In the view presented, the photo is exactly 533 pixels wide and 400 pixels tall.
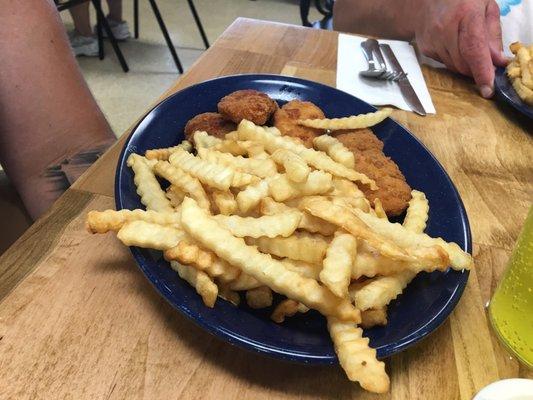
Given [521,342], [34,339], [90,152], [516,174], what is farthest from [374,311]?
[90,152]

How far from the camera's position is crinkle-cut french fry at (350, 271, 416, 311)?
67 cm

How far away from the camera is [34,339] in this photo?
2.30 feet

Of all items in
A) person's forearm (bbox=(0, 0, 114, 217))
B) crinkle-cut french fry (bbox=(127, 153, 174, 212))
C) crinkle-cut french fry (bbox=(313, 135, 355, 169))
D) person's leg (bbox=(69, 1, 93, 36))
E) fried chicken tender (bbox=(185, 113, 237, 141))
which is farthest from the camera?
person's leg (bbox=(69, 1, 93, 36))

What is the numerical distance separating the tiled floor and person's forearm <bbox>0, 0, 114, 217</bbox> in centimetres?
134

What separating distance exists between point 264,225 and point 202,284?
0.39ft

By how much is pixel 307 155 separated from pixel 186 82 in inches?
24.8

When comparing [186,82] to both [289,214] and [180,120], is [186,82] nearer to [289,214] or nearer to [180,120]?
[180,120]

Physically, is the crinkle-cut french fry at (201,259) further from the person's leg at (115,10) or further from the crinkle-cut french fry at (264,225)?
the person's leg at (115,10)

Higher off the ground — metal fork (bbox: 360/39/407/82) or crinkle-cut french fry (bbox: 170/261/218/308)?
crinkle-cut french fry (bbox: 170/261/218/308)

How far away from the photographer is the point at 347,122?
1086mm

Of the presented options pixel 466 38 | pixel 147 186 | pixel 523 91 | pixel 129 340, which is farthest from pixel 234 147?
pixel 466 38

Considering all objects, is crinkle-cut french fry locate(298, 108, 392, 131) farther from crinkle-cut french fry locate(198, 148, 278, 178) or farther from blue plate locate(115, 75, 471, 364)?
crinkle-cut french fry locate(198, 148, 278, 178)

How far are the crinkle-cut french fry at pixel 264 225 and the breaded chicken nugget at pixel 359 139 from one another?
1.32 feet

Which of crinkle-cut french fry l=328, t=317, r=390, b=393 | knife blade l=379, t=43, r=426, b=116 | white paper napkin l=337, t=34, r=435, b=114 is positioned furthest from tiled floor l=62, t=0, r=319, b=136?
crinkle-cut french fry l=328, t=317, r=390, b=393
